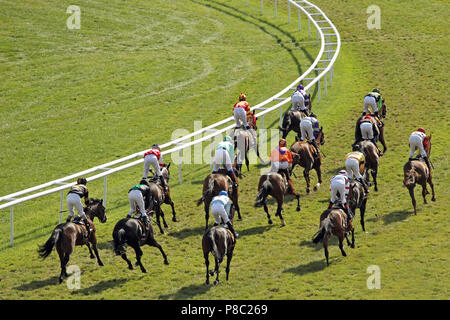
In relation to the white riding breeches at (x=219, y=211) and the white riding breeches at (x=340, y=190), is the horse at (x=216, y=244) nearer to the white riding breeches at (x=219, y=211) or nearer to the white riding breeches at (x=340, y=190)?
the white riding breeches at (x=219, y=211)

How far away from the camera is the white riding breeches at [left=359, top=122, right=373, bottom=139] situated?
856 inches

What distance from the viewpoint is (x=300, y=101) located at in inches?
962

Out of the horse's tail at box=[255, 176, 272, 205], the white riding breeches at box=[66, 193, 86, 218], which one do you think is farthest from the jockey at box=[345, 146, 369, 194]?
the white riding breeches at box=[66, 193, 86, 218]

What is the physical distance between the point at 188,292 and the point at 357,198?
5.11 m

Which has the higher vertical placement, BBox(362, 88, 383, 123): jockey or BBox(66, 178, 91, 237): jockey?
BBox(362, 88, 383, 123): jockey

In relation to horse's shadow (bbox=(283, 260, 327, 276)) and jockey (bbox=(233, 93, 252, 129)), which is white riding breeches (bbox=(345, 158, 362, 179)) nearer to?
horse's shadow (bbox=(283, 260, 327, 276))

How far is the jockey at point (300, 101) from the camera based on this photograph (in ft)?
80.0

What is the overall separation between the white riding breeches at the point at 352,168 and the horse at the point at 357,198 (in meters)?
0.27

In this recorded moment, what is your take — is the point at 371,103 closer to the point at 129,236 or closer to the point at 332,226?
the point at 332,226

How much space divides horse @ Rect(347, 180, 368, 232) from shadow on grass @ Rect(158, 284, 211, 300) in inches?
173

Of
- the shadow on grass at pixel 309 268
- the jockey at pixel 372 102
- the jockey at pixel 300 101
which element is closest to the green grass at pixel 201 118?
the shadow on grass at pixel 309 268

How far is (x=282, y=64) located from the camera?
1303 inches

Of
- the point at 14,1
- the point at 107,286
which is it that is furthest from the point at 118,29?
the point at 107,286

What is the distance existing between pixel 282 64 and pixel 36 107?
10763 millimetres
